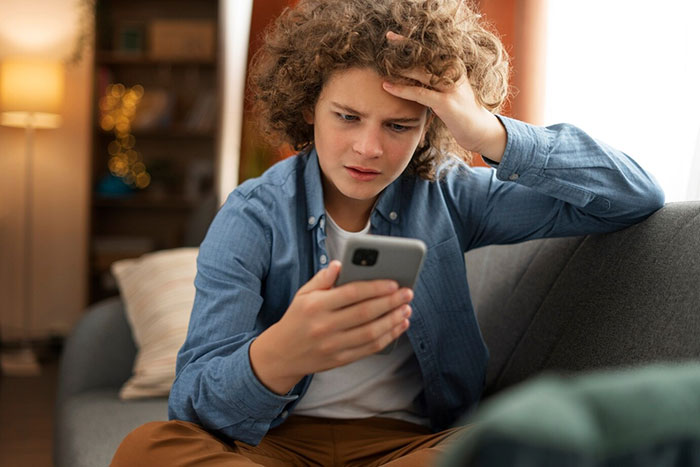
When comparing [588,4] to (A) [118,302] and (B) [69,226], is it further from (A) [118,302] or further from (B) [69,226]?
(B) [69,226]

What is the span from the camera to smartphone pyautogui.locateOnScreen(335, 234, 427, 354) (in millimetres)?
818

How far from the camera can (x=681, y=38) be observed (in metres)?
1.51

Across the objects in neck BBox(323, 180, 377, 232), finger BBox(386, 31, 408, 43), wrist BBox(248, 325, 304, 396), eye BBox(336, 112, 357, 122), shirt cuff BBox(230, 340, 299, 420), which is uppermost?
finger BBox(386, 31, 408, 43)

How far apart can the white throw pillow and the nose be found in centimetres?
95

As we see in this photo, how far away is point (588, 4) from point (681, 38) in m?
0.37

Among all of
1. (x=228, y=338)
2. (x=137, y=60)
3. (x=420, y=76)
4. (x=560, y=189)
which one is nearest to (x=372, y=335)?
(x=228, y=338)

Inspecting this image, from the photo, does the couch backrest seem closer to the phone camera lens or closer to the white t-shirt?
the white t-shirt

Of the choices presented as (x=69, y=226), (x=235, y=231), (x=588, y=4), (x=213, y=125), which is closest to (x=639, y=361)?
(x=235, y=231)

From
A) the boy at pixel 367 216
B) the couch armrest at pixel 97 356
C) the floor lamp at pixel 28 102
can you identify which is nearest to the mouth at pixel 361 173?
the boy at pixel 367 216

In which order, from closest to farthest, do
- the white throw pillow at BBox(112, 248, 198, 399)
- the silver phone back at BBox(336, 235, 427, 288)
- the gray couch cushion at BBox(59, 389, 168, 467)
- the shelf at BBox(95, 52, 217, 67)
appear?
the silver phone back at BBox(336, 235, 427, 288) < the gray couch cushion at BBox(59, 389, 168, 467) < the white throw pillow at BBox(112, 248, 198, 399) < the shelf at BBox(95, 52, 217, 67)

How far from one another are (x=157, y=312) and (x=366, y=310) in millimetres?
1290

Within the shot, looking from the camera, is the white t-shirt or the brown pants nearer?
the brown pants

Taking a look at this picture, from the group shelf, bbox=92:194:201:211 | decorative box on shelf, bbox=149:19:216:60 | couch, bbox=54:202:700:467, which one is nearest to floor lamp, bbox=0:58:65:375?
shelf, bbox=92:194:201:211

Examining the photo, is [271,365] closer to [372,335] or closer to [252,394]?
[252,394]
